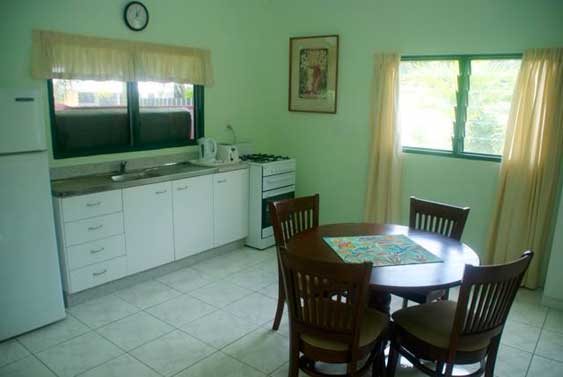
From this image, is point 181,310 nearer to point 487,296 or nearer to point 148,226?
point 148,226

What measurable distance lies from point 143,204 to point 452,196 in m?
2.85

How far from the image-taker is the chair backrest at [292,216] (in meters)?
2.92

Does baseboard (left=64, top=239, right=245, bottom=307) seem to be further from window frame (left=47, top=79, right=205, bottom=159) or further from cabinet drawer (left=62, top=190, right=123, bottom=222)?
window frame (left=47, top=79, right=205, bottom=159)

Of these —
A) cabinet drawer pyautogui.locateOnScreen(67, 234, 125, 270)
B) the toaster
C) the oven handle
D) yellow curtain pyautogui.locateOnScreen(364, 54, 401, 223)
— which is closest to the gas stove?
the toaster

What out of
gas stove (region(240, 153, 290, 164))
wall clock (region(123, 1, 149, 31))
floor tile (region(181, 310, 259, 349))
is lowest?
floor tile (region(181, 310, 259, 349))

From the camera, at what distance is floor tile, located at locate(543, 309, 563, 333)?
3211mm

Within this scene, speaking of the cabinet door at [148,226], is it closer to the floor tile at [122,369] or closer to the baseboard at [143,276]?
the baseboard at [143,276]

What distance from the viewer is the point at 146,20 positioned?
3967mm

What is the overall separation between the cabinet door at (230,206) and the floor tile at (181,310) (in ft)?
3.23

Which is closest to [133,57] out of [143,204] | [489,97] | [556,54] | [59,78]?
[59,78]

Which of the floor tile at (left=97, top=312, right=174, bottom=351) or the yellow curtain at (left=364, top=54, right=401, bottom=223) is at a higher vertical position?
the yellow curtain at (left=364, top=54, right=401, bottom=223)

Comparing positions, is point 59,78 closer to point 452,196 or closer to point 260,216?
point 260,216

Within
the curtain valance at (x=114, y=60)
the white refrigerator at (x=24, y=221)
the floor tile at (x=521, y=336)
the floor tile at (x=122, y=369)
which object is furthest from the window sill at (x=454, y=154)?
the white refrigerator at (x=24, y=221)

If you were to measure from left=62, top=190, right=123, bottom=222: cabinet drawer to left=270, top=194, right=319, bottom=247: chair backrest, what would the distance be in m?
1.38
